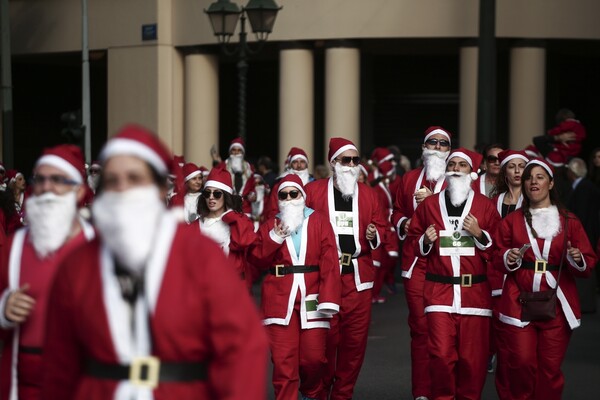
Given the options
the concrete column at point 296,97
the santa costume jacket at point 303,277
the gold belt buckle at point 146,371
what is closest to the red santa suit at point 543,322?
the santa costume jacket at point 303,277

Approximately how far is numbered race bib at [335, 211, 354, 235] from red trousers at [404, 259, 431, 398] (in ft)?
2.49

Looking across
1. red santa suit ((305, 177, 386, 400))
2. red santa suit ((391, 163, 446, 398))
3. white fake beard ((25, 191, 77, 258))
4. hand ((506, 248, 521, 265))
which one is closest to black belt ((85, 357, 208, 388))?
white fake beard ((25, 191, 77, 258))

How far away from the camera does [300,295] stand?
1005 cm

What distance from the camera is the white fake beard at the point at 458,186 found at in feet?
33.1

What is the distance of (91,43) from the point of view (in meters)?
30.0

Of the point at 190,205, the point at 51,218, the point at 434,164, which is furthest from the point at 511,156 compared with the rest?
the point at 51,218

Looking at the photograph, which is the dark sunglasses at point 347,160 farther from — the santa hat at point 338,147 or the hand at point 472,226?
the hand at point 472,226

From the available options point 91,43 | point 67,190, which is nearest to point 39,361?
point 67,190

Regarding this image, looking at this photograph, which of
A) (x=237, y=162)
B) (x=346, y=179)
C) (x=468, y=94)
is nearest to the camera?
(x=346, y=179)

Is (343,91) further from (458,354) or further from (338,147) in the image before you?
(458,354)

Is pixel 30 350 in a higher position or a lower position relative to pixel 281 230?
lower

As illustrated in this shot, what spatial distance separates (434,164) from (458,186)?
177 centimetres

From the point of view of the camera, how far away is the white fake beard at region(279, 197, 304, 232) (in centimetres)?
1013

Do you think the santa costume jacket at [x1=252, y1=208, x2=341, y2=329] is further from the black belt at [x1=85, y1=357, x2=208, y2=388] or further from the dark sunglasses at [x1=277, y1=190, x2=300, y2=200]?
the black belt at [x1=85, y1=357, x2=208, y2=388]
